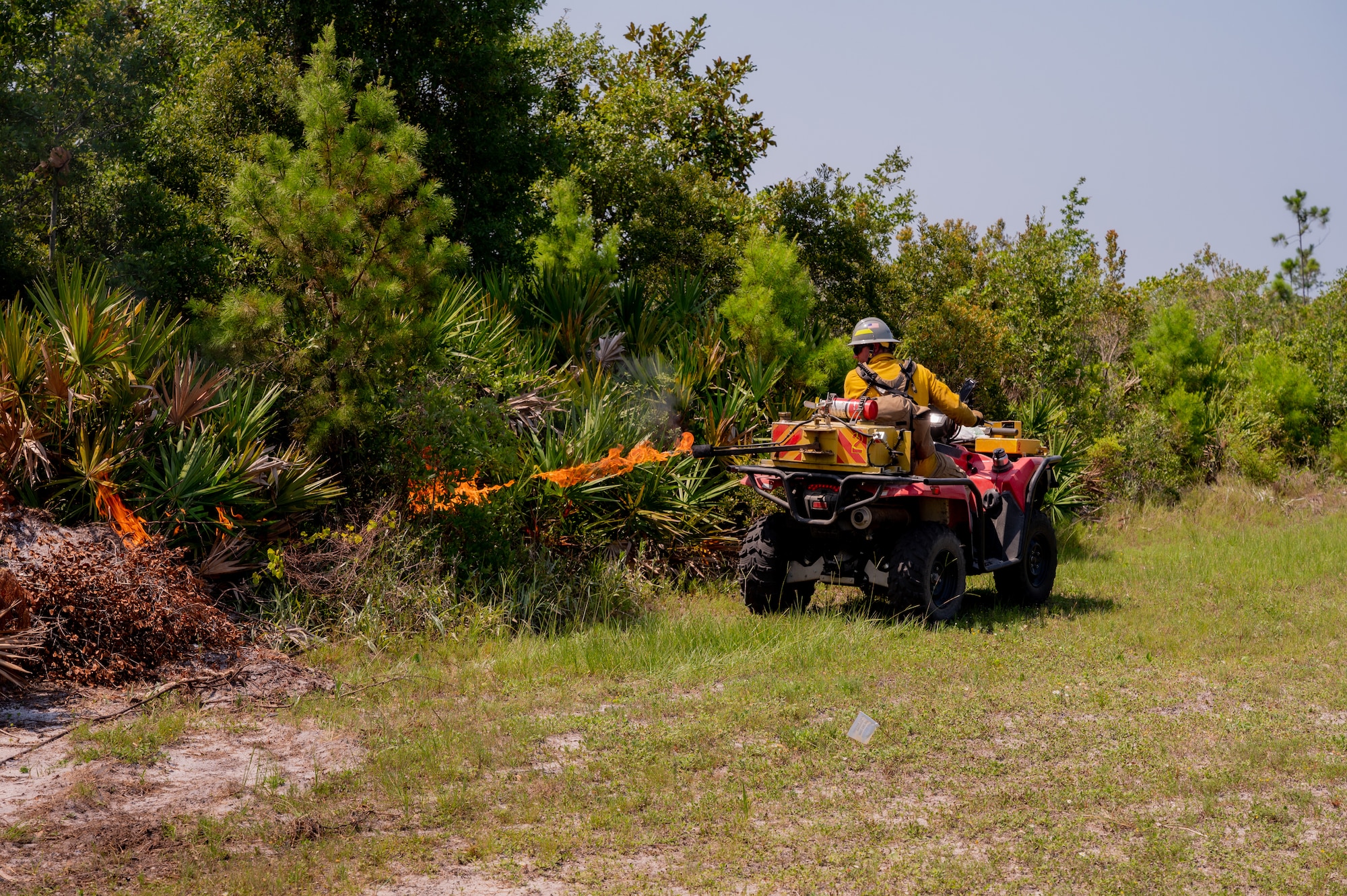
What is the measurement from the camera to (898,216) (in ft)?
55.5

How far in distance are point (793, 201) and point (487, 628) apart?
9.72 metres

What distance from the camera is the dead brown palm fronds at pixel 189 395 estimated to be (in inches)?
346

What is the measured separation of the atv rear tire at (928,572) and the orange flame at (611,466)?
7.85ft

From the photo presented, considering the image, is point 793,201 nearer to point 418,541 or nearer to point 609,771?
point 418,541

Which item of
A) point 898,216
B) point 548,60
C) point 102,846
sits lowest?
point 102,846

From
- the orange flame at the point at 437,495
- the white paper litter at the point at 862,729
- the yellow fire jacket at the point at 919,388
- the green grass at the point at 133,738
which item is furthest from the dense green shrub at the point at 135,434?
Result: the white paper litter at the point at 862,729

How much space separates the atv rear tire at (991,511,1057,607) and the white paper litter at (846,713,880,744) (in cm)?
414

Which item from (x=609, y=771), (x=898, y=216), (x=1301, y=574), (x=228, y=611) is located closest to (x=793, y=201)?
(x=898, y=216)

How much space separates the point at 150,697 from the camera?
279 inches

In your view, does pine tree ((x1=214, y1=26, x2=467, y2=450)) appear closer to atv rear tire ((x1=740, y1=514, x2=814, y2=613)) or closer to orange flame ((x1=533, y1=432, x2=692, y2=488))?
orange flame ((x1=533, y1=432, x2=692, y2=488))

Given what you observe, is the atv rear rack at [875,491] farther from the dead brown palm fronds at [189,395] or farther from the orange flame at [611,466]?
the dead brown palm fronds at [189,395]

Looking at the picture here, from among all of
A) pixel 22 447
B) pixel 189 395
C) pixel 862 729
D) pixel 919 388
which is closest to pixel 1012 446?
pixel 919 388

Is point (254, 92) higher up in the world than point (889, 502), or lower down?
higher up

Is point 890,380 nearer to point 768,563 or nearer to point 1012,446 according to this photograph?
point 1012,446
